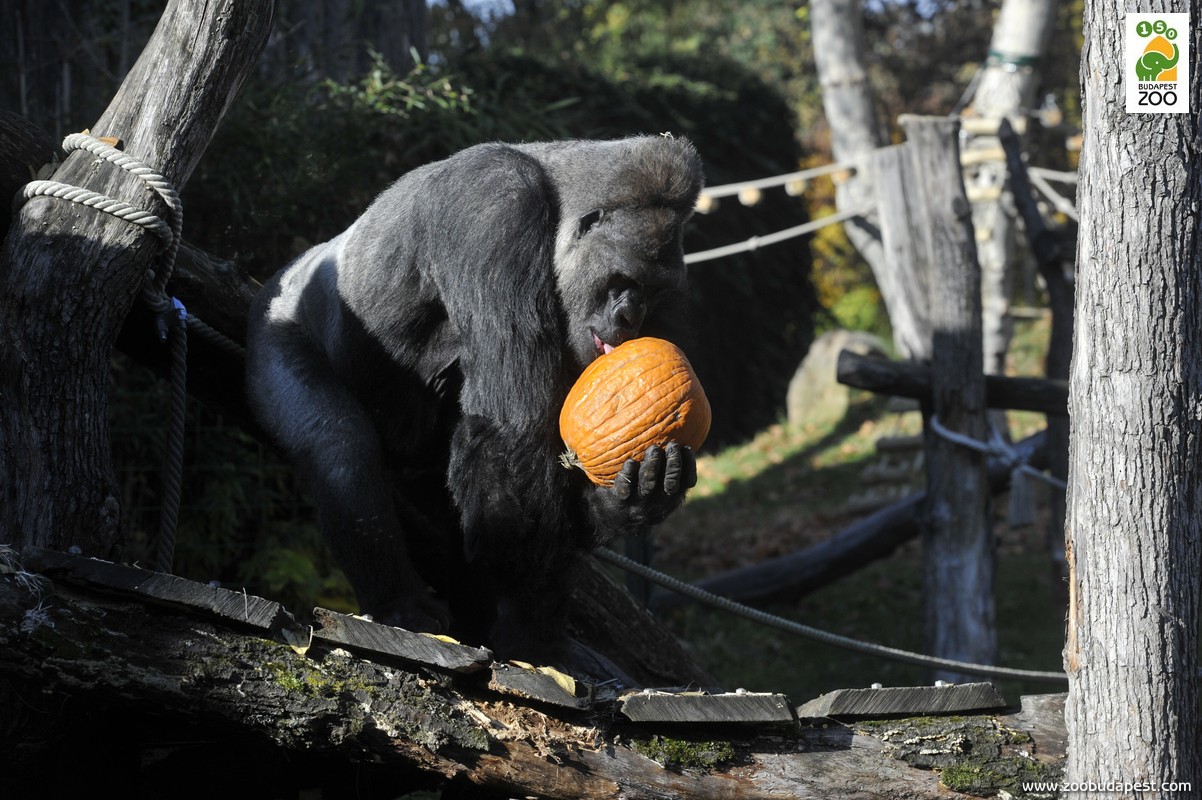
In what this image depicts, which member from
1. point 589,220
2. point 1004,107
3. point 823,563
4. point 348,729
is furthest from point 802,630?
point 1004,107

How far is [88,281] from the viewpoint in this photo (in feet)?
9.66

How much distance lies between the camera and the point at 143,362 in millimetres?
3607

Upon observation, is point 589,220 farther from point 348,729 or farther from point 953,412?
point 953,412

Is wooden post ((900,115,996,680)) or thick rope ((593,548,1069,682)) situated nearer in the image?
thick rope ((593,548,1069,682))

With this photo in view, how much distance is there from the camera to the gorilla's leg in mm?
3049

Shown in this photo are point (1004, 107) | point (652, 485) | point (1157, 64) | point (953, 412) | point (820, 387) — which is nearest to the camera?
point (1157, 64)

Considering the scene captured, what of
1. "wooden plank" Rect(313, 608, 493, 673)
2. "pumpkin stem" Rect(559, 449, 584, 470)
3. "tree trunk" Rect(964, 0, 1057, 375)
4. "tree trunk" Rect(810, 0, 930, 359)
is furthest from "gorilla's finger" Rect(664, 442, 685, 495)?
"tree trunk" Rect(810, 0, 930, 359)

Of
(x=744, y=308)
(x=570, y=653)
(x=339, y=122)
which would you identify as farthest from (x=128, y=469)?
(x=744, y=308)

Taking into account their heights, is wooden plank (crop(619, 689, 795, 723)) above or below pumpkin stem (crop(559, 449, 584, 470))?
below

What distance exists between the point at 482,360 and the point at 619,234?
55 cm

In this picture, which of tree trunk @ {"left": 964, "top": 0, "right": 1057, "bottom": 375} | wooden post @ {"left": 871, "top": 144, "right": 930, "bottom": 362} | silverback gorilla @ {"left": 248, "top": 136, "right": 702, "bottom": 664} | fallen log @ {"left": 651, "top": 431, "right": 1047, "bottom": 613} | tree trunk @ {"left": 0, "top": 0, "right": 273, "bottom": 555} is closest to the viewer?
tree trunk @ {"left": 0, "top": 0, "right": 273, "bottom": 555}

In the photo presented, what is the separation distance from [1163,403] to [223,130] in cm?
403

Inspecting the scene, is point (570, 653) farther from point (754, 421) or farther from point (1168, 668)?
point (754, 421)

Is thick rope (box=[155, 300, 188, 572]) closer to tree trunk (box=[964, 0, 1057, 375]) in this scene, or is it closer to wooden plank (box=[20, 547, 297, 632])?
wooden plank (box=[20, 547, 297, 632])
